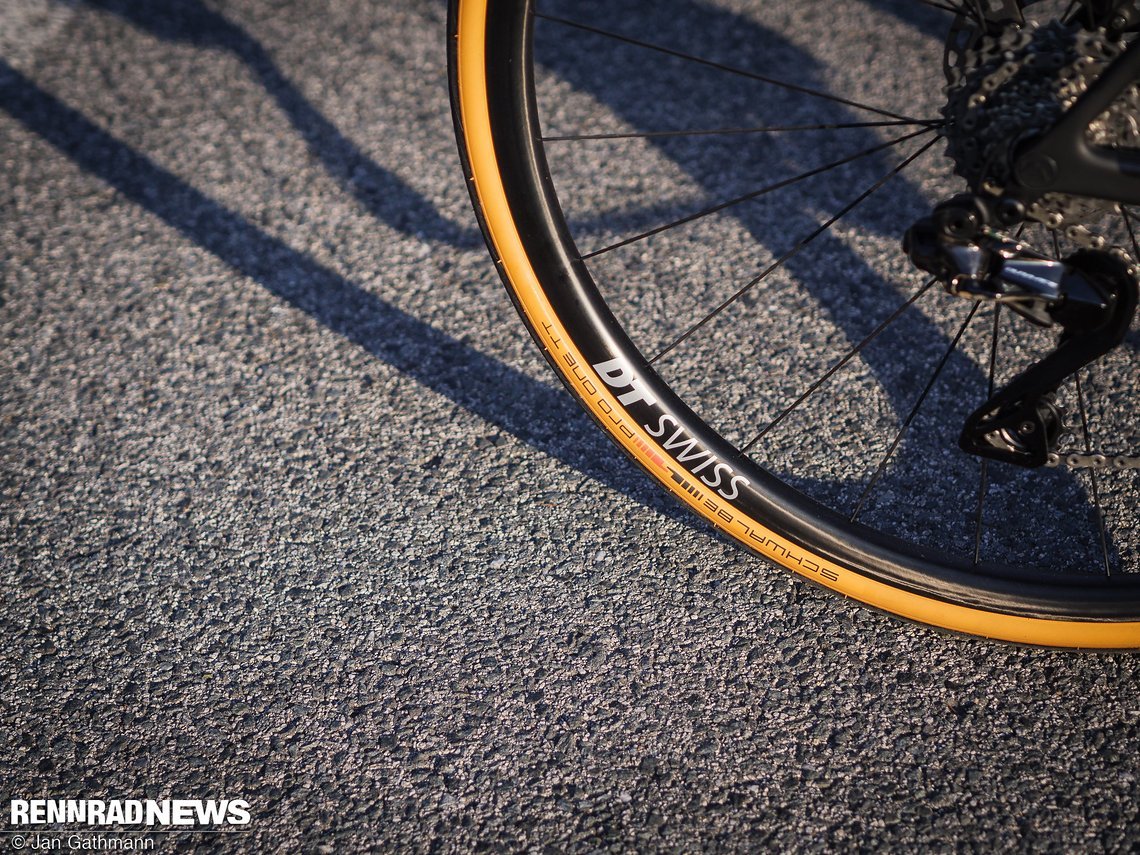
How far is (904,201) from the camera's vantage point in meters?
2.39

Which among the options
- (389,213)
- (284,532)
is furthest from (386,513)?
(389,213)

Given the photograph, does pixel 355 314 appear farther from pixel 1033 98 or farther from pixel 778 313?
pixel 1033 98

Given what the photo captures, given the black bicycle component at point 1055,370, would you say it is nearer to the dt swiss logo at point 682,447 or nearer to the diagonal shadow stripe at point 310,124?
the dt swiss logo at point 682,447

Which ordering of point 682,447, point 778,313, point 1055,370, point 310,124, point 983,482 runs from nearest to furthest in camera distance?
1. point 1055,370
2. point 682,447
3. point 983,482
4. point 778,313
5. point 310,124

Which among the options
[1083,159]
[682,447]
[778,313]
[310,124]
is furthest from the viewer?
[310,124]

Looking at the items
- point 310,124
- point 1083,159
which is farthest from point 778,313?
point 310,124

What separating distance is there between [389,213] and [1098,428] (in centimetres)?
169

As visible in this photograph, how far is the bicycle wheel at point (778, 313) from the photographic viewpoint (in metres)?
1.46

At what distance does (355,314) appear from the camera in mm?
2189

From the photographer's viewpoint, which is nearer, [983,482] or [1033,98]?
[1033,98]

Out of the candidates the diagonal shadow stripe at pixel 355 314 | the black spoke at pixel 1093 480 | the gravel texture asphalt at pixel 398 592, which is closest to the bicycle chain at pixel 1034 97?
the black spoke at pixel 1093 480

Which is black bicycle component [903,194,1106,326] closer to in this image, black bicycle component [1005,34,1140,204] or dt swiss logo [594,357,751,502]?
black bicycle component [1005,34,1140,204]

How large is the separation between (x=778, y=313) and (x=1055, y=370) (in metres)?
0.87

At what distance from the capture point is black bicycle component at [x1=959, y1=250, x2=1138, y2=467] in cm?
124
